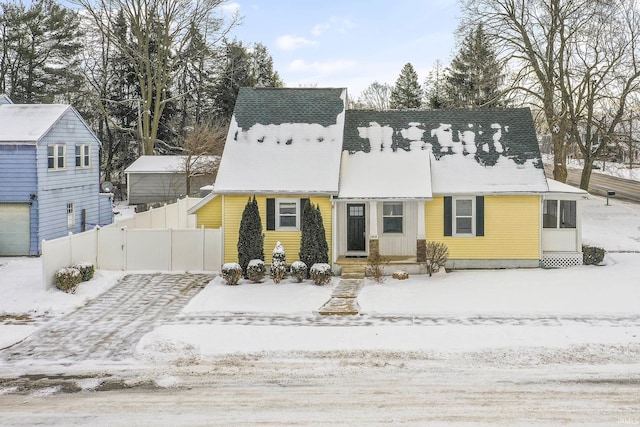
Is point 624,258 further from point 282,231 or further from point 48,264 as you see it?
point 48,264

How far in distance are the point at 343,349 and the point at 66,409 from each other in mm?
5442

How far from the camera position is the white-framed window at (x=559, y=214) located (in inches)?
851

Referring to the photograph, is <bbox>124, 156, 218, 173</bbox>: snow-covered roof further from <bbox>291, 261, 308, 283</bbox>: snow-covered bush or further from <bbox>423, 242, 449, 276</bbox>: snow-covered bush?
<bbox>423, 242, 449, 276</bbox>: snow-covered bush

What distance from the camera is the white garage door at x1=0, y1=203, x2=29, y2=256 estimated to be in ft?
77.7

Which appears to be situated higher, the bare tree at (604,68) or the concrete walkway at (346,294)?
the bare tree at (604,68)

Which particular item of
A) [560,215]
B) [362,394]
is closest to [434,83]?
[560,215]

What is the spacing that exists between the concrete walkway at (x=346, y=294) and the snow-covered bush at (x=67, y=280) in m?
7.37

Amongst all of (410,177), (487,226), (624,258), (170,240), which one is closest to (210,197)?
(170,240)

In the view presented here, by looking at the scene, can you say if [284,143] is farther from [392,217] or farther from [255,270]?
[255,270]

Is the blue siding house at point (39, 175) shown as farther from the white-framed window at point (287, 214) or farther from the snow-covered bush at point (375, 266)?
the snow-covered bush at point (375, 266)

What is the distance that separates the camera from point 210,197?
70.0ft

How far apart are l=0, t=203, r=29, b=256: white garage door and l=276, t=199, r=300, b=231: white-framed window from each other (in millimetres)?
10426

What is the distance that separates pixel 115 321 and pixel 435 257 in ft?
33.6

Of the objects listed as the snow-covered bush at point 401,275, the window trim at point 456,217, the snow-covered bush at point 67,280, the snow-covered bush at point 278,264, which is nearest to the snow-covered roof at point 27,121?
the snow-covered bush at point 67,280
